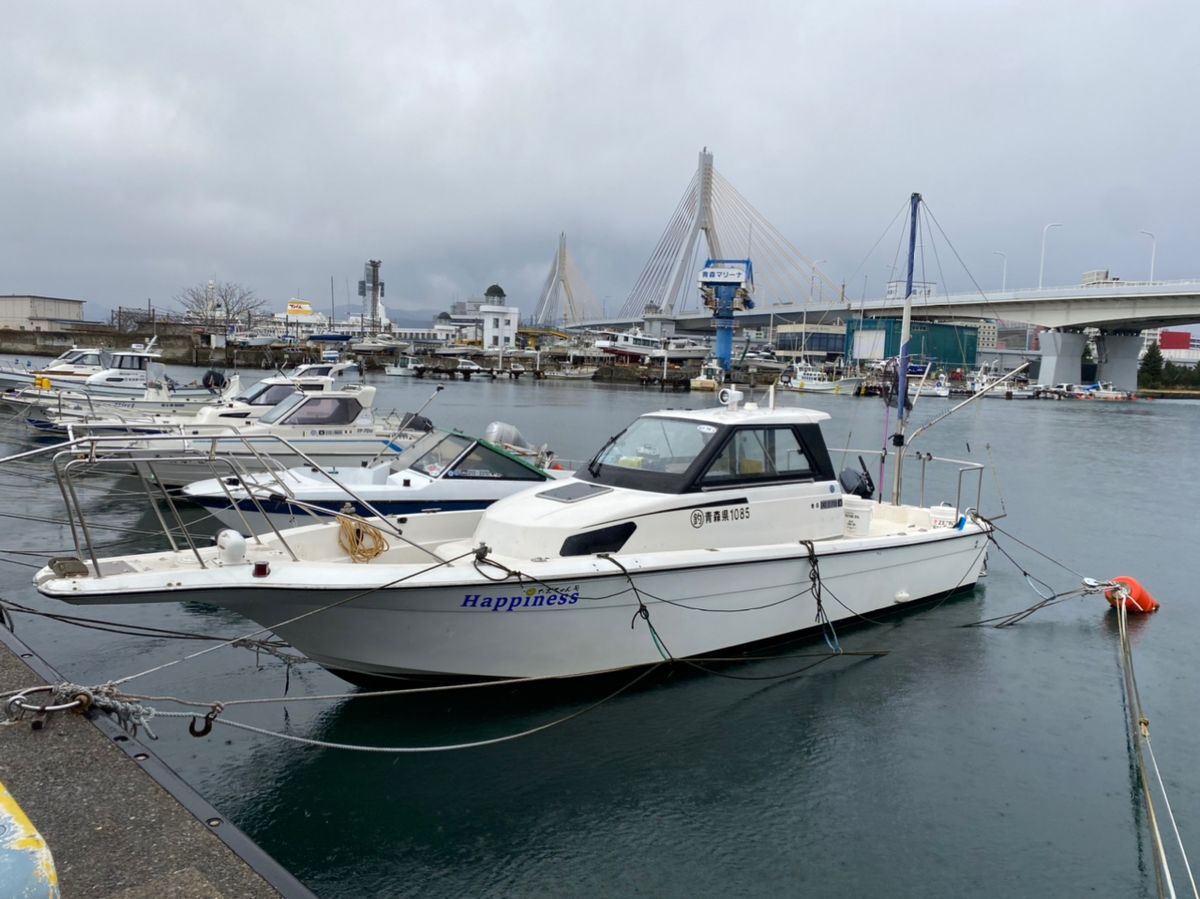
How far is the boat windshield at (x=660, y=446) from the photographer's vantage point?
8594 millimetres

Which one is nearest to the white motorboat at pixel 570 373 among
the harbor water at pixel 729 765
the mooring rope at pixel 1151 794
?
the harbor water at pixel 729 765

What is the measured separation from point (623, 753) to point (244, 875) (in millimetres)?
3691

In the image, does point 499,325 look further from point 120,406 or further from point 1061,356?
point 120,406

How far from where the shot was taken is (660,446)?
8.84 m

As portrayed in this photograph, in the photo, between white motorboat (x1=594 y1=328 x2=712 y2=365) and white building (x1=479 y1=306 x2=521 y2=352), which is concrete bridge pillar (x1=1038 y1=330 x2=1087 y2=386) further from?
white building (x1=479 y1=306 x2=521 y2=352)

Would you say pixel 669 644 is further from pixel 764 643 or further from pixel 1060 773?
pixel 1060 773

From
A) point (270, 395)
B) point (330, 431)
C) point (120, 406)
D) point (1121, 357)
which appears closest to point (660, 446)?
point (330, 431)

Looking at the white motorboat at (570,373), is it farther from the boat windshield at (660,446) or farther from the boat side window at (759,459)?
the boat side window at (759,459)

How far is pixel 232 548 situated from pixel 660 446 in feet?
13.9

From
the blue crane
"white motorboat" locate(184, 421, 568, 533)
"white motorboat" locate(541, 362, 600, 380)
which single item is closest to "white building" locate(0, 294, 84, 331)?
"white motorboat" locate(541, 362, 600, 380)

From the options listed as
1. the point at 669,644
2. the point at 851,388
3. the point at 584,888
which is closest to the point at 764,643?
the point at 669,644

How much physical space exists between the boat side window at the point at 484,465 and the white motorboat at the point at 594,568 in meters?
2.61

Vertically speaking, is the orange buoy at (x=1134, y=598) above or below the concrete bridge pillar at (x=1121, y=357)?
below

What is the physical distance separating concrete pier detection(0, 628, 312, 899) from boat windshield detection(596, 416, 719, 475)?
5.06 m
